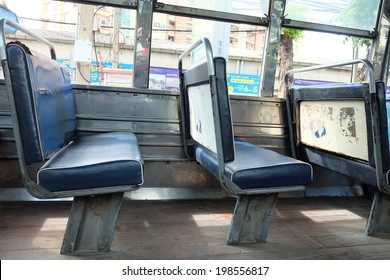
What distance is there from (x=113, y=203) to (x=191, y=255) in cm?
54

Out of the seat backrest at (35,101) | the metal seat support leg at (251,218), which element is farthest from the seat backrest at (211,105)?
the seat backrest at (35,101)

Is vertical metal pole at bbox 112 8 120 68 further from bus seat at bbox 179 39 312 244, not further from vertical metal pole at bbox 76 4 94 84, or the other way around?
bus seat at bbox 179 39 312 244

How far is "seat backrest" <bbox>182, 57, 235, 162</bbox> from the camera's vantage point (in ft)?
5.75

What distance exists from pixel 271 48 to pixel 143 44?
1.25m

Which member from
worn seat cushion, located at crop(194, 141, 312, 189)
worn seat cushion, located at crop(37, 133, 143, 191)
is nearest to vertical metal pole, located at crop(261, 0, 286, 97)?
worn seat cushion, located at crop(194, 141, 312, 189)

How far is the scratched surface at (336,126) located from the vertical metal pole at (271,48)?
48cm

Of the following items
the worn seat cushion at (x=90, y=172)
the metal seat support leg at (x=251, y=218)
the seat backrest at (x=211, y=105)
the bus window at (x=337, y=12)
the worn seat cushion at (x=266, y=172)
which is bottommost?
the metal seat support leg at (x=251, y=218)

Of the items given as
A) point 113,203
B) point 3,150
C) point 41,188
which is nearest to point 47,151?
point 41,188

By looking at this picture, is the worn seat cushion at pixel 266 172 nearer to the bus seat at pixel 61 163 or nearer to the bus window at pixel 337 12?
the bus seat at pixel 61 163

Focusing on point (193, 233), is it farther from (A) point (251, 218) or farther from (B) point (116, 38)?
(B) point (116, 38)

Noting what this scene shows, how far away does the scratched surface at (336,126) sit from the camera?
2.13 m

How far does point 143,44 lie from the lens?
9.37ft

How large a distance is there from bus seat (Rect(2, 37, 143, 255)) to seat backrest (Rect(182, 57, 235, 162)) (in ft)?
1.53

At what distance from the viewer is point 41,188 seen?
1.57m
